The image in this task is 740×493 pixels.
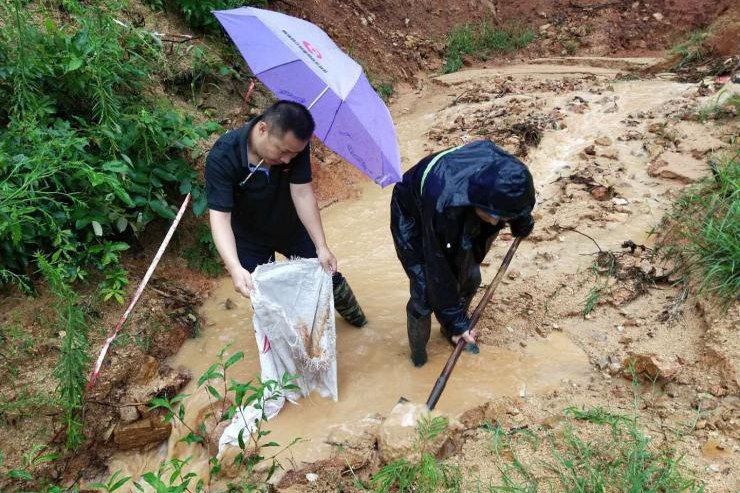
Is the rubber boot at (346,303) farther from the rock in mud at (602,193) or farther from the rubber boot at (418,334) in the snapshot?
the rock in mud at (602,193)

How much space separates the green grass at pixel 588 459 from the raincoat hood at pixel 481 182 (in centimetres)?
89

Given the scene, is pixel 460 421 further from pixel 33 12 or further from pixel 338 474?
pixel 33 12

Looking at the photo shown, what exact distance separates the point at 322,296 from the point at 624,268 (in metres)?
1.77

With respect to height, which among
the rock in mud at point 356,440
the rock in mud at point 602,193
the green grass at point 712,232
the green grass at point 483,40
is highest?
the green grass at point 712,232

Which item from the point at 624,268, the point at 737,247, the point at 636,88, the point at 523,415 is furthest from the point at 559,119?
the point at 523,415

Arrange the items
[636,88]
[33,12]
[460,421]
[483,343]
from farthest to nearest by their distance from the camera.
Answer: [636,88] → [33,12] → [483,343] → [460,421]

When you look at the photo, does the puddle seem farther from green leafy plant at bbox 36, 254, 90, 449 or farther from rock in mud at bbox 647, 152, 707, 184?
rock in mud at bbox 647, 152, 707, 184

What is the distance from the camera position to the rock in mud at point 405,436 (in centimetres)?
202

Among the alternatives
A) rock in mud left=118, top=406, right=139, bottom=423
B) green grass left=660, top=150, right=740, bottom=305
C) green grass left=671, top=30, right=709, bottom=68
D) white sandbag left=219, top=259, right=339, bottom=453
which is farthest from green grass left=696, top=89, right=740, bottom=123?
rock in mud left=118, top=406, right=139, bottom=423

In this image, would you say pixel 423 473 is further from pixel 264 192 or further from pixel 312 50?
pixel 312 50

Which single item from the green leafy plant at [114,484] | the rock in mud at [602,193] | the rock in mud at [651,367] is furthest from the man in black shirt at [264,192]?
the rock in mud at [602,193]

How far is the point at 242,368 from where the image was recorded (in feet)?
9.36

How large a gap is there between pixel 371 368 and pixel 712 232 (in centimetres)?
185

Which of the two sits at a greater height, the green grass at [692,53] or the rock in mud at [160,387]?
the green grass at [692,53]
